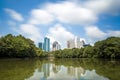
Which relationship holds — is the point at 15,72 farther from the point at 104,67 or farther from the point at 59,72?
Answer: the point at 104,67

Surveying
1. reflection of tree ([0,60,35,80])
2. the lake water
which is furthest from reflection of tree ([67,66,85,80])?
reflection of tree ([0,60,35,80])

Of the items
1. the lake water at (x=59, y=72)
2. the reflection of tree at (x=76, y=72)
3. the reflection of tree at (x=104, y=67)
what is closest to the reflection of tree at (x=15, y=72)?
the lake water at (x=59, y=72)

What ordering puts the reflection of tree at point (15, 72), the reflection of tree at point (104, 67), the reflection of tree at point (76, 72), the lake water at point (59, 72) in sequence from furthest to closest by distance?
1. the reflection of tree at point (76, 72)
2. the reflection of tree at point (104, 67)
3. the lake water at point (59, 72)
4. the reflection of tree at point (15, 72)

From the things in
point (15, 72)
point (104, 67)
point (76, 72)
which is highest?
point (104, 67)

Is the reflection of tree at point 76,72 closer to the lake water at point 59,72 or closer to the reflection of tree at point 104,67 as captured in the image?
the lake water at point 59,72

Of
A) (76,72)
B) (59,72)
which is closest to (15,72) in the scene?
(59,72)

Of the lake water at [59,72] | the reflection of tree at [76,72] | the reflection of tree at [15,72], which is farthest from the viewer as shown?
the reflection of tree at [76,72]

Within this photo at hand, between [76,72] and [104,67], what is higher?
[104,67]

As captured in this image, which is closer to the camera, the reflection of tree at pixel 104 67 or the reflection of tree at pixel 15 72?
the reflection of tree at pixel 15 72

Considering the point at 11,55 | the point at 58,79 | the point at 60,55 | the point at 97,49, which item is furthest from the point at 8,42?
the point at 60,55

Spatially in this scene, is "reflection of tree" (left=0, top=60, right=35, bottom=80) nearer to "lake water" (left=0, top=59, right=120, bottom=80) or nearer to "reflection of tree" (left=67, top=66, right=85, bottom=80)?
"lake water" (left=0, top=59, right=120, bottom=80)

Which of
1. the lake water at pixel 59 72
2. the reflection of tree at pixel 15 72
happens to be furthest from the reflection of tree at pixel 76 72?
the reflection of tree at pixel 15 72

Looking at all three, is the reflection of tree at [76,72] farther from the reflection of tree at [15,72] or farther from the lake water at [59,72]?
the reflection of tree at [15,72]

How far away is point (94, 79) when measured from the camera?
17750 millimetres
